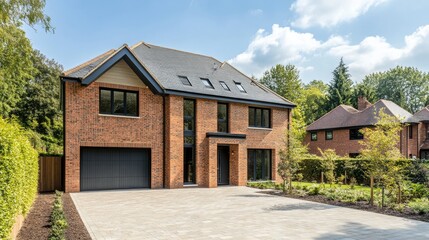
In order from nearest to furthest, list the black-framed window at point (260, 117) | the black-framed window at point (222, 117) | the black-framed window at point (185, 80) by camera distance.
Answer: the black-framed window at point (185, 80), the black-framed window at point (222, 117), the black-framed window at point (260, 117)

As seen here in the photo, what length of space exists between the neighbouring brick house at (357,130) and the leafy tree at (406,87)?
112ft

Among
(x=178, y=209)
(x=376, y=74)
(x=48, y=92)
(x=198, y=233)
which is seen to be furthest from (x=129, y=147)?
(x=376, y=74)

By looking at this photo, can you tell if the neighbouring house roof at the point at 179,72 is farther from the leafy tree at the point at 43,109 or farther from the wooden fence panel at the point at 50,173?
the leafy tree at the point at 43,109

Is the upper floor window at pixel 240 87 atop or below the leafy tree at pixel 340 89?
below

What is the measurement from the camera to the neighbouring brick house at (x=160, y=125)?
15.4 m

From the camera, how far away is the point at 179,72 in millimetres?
19297

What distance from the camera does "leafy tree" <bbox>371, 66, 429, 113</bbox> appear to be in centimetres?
6119

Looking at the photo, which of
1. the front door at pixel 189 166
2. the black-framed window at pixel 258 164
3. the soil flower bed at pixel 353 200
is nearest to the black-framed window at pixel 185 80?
the front door at pixel 189 166

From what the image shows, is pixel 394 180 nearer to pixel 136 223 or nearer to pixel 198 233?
pixel 198 233

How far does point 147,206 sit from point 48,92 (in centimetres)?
2529

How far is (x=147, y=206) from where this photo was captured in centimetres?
1122

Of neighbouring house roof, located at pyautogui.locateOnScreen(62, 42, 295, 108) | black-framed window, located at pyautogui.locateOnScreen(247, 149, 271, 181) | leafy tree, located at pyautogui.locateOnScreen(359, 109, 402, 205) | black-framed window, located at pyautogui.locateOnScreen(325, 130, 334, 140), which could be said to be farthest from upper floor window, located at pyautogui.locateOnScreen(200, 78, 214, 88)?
black-framed window, located at pyautogui.locateOnScreen(325, 130, 334, 140)

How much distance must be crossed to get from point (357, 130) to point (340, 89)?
51.8 ft

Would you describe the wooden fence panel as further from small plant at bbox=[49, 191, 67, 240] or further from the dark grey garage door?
small plant at bbox=[49, 191, 67, 240]
